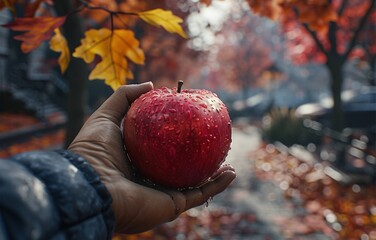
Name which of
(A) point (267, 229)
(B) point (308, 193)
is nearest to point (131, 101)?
(A) point (267, 229)

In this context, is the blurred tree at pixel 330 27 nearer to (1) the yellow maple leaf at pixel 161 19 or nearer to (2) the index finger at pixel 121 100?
(1) the yellow maple leaf at pixel 161 19

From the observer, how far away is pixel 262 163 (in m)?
12.7

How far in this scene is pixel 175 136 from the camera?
186cm

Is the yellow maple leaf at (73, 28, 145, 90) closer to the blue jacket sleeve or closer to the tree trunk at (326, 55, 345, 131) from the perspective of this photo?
the blue jacket sleeve

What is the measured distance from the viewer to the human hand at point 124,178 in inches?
71.7

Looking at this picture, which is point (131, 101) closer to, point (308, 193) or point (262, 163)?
point (308, 193)

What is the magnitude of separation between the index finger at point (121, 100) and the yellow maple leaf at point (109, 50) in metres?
0.36

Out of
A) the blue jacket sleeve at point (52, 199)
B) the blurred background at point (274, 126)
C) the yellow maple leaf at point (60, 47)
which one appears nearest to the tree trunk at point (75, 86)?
the blurred background at point (274, 126)

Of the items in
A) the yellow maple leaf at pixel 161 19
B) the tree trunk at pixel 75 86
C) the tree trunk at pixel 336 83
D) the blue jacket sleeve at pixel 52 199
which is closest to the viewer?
the blue jacket sleeve at pixel 52 199

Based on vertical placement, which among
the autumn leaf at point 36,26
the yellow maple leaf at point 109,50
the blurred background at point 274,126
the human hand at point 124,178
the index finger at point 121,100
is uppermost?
the autumn leaf at point 36,26

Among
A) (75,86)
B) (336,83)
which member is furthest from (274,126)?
(75,86)

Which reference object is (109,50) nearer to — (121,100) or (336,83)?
(121,100)

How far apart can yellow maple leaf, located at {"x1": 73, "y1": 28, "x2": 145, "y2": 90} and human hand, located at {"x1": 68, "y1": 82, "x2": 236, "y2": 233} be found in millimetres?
402

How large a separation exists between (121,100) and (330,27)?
1011cm
